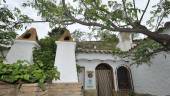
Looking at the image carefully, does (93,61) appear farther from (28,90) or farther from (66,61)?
(28,90)

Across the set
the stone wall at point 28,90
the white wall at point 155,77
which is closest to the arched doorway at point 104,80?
the white wall at point 155,77

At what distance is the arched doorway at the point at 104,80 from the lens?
14.0 meters

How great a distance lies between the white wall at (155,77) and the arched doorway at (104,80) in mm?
1875

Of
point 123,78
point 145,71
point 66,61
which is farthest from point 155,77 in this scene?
point 66,61

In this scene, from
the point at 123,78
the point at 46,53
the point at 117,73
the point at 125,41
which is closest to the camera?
the point at 46,53

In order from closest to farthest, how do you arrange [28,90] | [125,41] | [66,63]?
[28,90], [66,63], [125,41]

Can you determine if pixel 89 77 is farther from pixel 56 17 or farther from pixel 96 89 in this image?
pixel 56 17

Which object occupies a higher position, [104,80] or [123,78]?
[123,78]

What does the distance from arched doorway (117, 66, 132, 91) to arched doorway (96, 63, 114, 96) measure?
2.10ft

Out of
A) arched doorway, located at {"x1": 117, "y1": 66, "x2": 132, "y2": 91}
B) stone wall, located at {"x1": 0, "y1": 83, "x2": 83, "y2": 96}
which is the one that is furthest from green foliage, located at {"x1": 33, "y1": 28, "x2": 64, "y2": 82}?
arched doorway, located at {"x1": 117, "y1": 66, "x2": 132, "y2": 91}

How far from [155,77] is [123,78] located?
8.67 ft

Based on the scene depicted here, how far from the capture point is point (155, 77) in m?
12.7

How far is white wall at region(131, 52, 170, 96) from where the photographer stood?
1181 cm

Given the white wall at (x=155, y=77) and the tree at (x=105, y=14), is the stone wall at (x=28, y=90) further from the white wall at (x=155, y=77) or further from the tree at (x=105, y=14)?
the white wall at (x=155, y=77)
